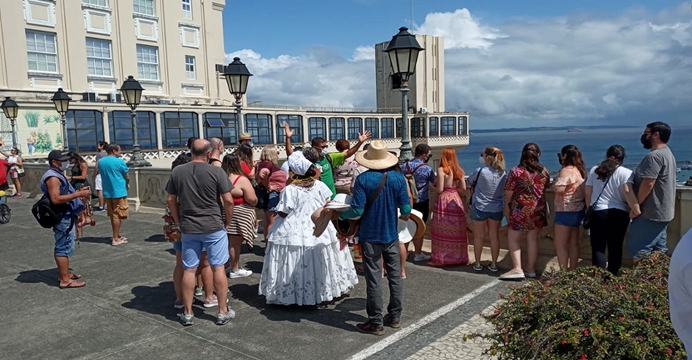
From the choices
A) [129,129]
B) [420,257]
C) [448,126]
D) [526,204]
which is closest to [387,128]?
[448,126]

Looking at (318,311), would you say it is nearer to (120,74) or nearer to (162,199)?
(162,199)

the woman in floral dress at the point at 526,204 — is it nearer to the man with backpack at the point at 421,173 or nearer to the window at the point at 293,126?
the man with backpack at the point at 421,173

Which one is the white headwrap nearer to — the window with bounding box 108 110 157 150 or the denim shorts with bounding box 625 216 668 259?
the denim shorts with bounding box 625 216 668 259

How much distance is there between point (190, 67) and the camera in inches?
1804

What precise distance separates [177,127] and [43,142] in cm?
1237

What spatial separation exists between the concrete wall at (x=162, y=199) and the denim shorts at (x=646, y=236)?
0.57 m

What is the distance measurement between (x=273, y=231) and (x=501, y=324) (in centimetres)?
294

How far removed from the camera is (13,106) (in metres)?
20.4

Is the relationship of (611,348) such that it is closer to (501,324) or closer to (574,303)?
(574,303)

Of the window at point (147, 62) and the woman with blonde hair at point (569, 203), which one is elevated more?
the window at point (147, 62)

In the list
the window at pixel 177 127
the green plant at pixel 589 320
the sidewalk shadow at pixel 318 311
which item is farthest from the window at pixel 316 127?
the green plant at pixel 589 320

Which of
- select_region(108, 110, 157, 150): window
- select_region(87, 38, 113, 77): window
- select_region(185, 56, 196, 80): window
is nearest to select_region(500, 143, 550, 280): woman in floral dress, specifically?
select_region(108, 110, 157, 150): window

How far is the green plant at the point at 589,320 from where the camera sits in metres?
2.66

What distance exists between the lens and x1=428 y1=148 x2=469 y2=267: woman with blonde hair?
6.92 metres
